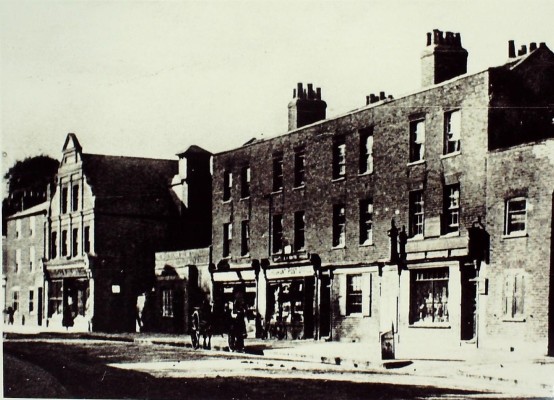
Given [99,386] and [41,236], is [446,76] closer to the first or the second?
[99,386]

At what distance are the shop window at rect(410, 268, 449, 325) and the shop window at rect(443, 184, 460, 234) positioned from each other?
1194mm

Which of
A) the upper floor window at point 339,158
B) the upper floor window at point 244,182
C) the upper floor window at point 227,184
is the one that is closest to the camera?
the upper floor window at point 339,158

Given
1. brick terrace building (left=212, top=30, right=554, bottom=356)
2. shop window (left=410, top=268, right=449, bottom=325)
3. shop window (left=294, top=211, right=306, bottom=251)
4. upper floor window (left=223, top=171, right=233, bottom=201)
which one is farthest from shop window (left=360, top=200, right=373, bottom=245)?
upper floor window (left=223, top=171, right=233, bottom=201)

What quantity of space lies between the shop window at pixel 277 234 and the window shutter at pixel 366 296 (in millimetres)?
5101

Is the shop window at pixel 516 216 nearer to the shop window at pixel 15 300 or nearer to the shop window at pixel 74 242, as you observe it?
the shop window at pixel 74 242

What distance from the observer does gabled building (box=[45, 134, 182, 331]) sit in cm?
4266

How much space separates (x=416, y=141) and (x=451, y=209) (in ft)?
8.36

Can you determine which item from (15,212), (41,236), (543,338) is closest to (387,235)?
(543,338)

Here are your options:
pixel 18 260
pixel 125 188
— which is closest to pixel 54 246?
pixel 18 260

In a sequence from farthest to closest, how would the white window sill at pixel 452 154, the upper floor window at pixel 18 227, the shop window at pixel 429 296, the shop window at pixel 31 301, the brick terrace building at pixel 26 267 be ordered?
1. the upper floor window at pixel 18 227
2. the shop window at pixel 31 301
3. the brick terrace building at pixel 26 267
4. the shop window at pixel 429 296
5. the white window sill at pixel 452 154

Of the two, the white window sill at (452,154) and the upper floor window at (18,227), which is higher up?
the white window sill at (452,154)

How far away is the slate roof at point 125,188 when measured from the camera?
4309cm

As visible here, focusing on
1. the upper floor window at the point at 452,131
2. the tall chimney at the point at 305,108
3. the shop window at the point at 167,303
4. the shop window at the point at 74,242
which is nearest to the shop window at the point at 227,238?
the shop window at the point at 167,303

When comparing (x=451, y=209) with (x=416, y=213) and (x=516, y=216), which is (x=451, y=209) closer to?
(x=416, y=213)
